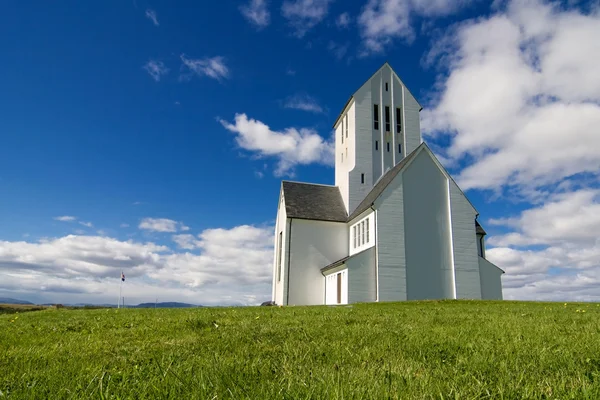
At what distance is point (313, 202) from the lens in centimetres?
3478

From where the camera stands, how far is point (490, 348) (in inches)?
184

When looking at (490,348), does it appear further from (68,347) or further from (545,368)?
(68,347)

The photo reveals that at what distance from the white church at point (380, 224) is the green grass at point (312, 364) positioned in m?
20.2

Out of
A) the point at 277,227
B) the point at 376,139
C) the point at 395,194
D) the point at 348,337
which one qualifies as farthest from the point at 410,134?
the point at 348,337

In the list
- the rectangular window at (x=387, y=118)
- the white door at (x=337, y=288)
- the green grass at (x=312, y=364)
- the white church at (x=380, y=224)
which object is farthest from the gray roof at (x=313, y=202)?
the green grass at (x=312, y=364)

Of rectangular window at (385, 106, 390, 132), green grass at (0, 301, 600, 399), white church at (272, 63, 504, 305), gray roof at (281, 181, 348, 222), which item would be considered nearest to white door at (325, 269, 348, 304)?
white church at (272, 63, 504, 305)

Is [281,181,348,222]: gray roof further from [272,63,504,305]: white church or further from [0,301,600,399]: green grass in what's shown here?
[0,301,600,399]: green grass

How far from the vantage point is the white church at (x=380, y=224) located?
26.7 metres

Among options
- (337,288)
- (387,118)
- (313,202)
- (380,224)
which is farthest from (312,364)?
(387,118)

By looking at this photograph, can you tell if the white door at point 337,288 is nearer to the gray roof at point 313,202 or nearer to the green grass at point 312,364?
the gray roof at point 313,202

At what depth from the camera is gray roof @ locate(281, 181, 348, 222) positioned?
3291cm

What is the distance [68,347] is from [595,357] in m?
6.49

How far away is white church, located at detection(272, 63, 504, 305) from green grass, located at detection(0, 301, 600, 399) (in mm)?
20237

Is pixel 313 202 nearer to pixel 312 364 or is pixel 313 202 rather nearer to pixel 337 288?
pixel 337 288
